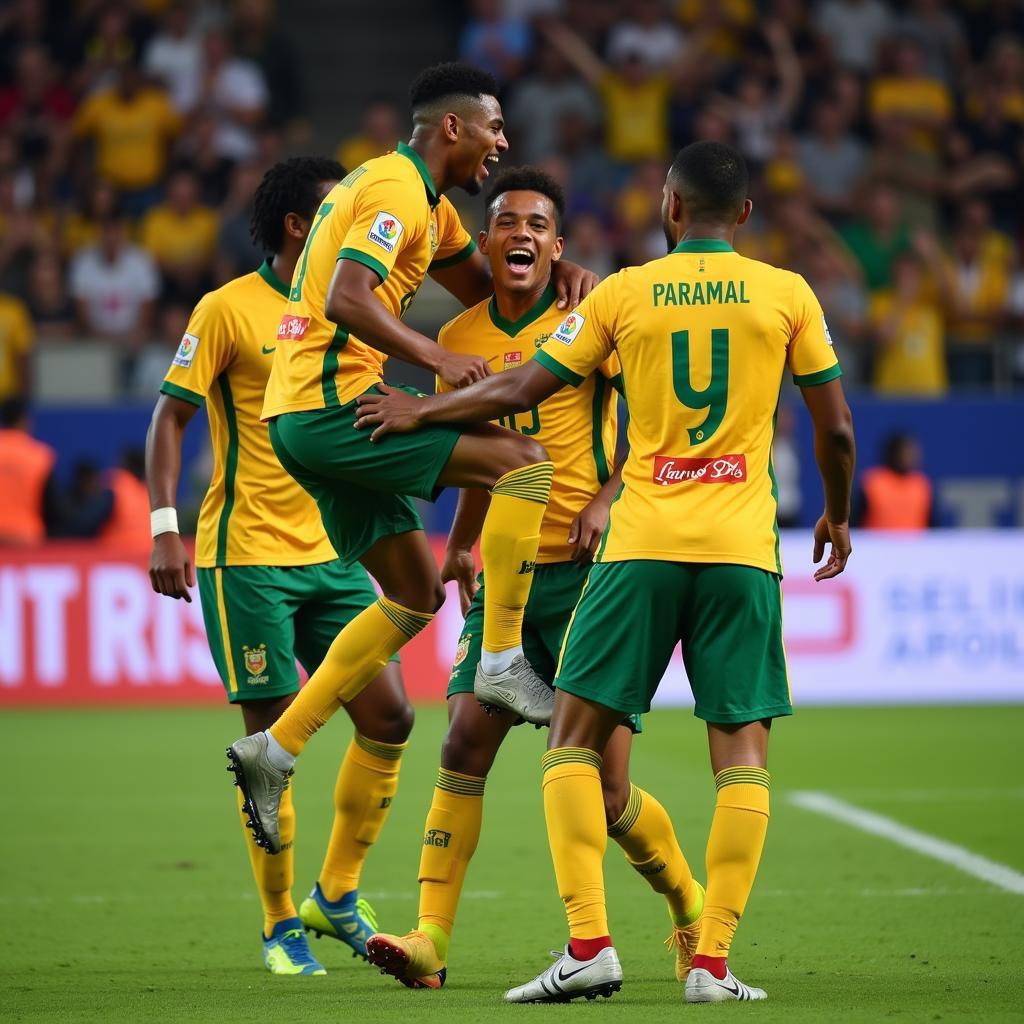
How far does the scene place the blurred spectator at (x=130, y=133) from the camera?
16688 mm

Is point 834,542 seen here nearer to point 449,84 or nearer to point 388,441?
point 388,441

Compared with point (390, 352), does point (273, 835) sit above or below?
below

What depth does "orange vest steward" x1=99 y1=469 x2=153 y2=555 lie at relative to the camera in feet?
45.2

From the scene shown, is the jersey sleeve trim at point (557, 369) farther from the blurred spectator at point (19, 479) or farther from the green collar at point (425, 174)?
the blurred spectator at point (19, 479)

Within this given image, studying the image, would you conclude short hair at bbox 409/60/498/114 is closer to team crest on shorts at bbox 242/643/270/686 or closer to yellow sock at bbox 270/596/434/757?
yellow sock at bbox 270/596/434/757

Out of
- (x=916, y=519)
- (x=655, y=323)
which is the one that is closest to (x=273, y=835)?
(x=655, y=323)

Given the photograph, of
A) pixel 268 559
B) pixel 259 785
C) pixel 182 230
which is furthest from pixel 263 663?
pixel 182 230

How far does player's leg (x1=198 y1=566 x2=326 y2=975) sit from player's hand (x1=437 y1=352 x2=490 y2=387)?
1.23 meters

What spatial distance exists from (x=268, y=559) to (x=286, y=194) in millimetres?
1199

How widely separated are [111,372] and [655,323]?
34.9 ft

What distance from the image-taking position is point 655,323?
15.4ft

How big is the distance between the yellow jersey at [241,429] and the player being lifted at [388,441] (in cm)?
57

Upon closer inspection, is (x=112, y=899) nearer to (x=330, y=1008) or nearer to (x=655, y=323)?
(x=330, y=1008)

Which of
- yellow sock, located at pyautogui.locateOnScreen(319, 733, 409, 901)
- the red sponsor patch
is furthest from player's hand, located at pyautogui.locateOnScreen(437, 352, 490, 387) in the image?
yellow sock, located at pyautogui.locateOnScreen(319, 733, 409, 901)
